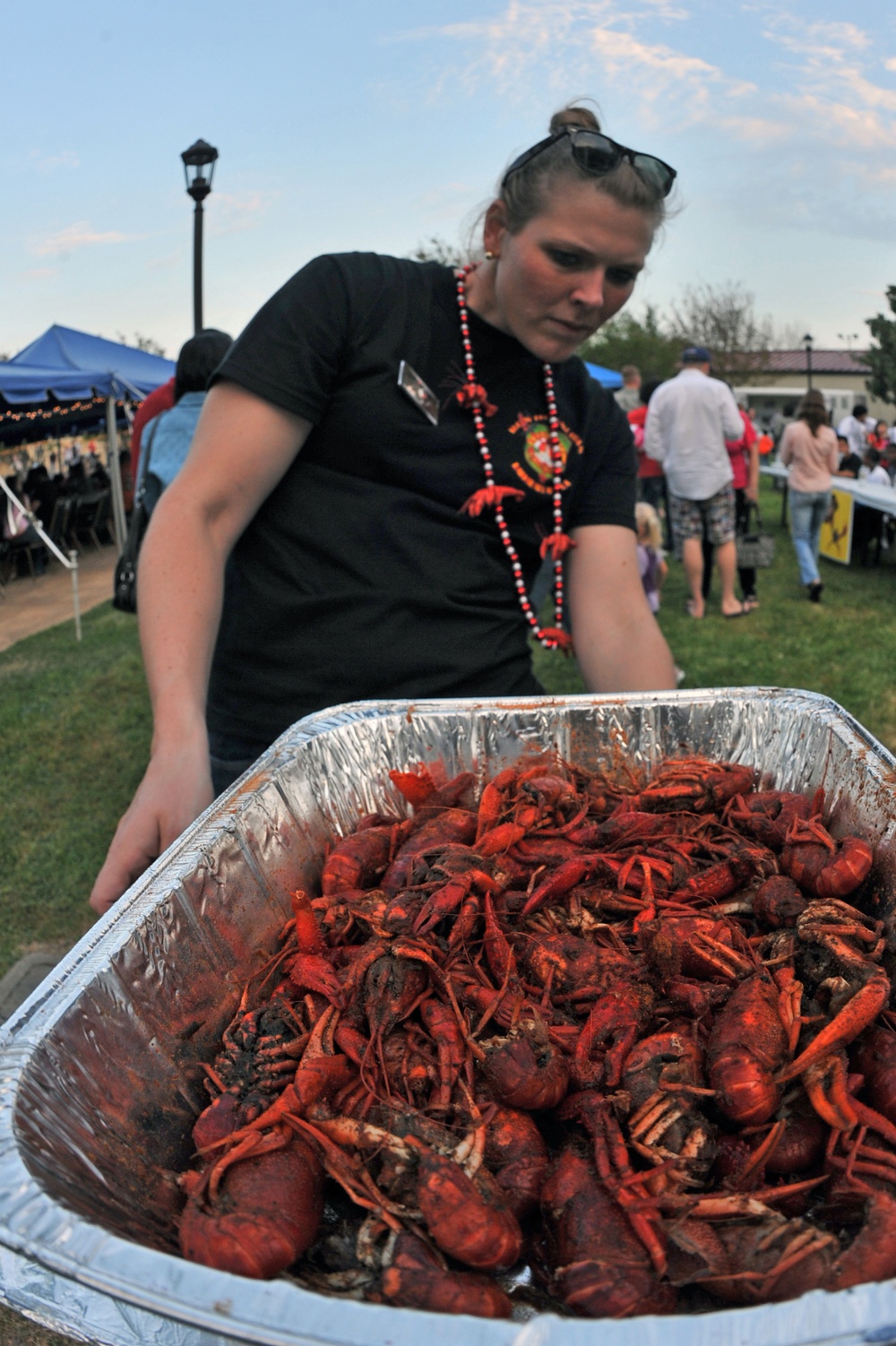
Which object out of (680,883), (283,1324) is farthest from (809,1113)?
(283,1324)

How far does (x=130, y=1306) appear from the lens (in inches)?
38.1

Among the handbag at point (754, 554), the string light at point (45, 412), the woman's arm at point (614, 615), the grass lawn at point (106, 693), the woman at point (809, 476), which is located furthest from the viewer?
the string light at point (45, 412)

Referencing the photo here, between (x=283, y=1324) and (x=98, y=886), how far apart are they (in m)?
1.12

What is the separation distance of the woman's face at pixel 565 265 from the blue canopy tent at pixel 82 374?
11006 mm

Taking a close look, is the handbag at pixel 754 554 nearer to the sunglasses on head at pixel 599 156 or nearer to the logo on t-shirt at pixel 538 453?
the logo on t-shirt at pixel 538 453

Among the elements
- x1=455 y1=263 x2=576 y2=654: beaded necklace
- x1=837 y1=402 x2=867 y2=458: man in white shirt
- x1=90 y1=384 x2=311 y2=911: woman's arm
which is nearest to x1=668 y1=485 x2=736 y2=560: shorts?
x1=455 y1=263 x2=576 y2=654: beaded necklace

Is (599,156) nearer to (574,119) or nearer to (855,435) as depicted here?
(574,119)

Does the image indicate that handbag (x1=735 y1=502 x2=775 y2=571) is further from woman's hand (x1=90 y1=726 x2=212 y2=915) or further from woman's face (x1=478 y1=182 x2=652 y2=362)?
woman's hand (x1=90 y1=726 x2=212 y2=915)

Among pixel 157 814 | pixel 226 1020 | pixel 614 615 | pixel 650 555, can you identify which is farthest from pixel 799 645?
pixel 226 1020

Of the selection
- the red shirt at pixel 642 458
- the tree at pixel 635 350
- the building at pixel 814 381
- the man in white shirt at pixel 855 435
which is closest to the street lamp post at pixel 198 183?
the red shirt at pixel 642 458

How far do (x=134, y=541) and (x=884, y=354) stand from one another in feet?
134

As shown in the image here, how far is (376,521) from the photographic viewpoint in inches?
95.3

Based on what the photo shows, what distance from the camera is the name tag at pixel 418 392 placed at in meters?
2.41

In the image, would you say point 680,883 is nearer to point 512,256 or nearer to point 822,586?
point 512,256
